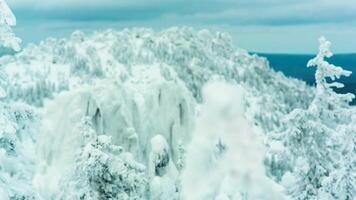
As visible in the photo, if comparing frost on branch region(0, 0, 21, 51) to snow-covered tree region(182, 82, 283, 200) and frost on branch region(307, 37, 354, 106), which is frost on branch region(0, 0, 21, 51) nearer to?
frost on branch region(307, 37, 354, 106)

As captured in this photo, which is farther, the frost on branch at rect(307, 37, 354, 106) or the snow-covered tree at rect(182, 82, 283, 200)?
the snow-covered tree at rect(182, 82, 283, 200)

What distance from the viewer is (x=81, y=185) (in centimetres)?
1523

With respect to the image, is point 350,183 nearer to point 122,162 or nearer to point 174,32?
point 122,162

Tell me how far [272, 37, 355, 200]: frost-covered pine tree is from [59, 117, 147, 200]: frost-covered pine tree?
166 inches

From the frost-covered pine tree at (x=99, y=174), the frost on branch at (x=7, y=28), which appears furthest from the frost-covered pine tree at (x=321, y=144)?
the frost on branch at (x=7, y=28)

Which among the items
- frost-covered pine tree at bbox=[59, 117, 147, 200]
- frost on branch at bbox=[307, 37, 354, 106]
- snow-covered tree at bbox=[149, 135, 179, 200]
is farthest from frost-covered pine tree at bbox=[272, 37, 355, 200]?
snow-covered tree at bbox=[149, 135, 179, 200]

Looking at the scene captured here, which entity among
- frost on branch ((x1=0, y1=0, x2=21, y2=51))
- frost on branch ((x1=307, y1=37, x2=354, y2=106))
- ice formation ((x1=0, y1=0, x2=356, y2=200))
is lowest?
ice formation ((x1=0, y1=0, x2=356, y2=200))

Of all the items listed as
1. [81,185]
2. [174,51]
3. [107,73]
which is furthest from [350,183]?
[174,51]

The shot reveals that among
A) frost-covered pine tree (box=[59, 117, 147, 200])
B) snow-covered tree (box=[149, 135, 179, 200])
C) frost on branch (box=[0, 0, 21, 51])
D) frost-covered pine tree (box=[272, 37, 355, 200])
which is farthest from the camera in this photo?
snow-covered tree (box=[149, 135, 179, 200])

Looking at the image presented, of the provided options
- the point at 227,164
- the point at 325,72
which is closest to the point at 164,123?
the point at 227,164

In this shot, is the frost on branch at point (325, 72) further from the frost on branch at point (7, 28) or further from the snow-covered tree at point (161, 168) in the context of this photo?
the snow-covered tree at point (161, 168)

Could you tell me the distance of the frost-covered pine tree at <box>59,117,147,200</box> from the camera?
49.0ft

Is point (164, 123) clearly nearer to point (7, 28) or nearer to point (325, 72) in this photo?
point (325, 72)

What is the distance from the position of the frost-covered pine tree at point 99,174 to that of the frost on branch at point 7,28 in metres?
5.00
